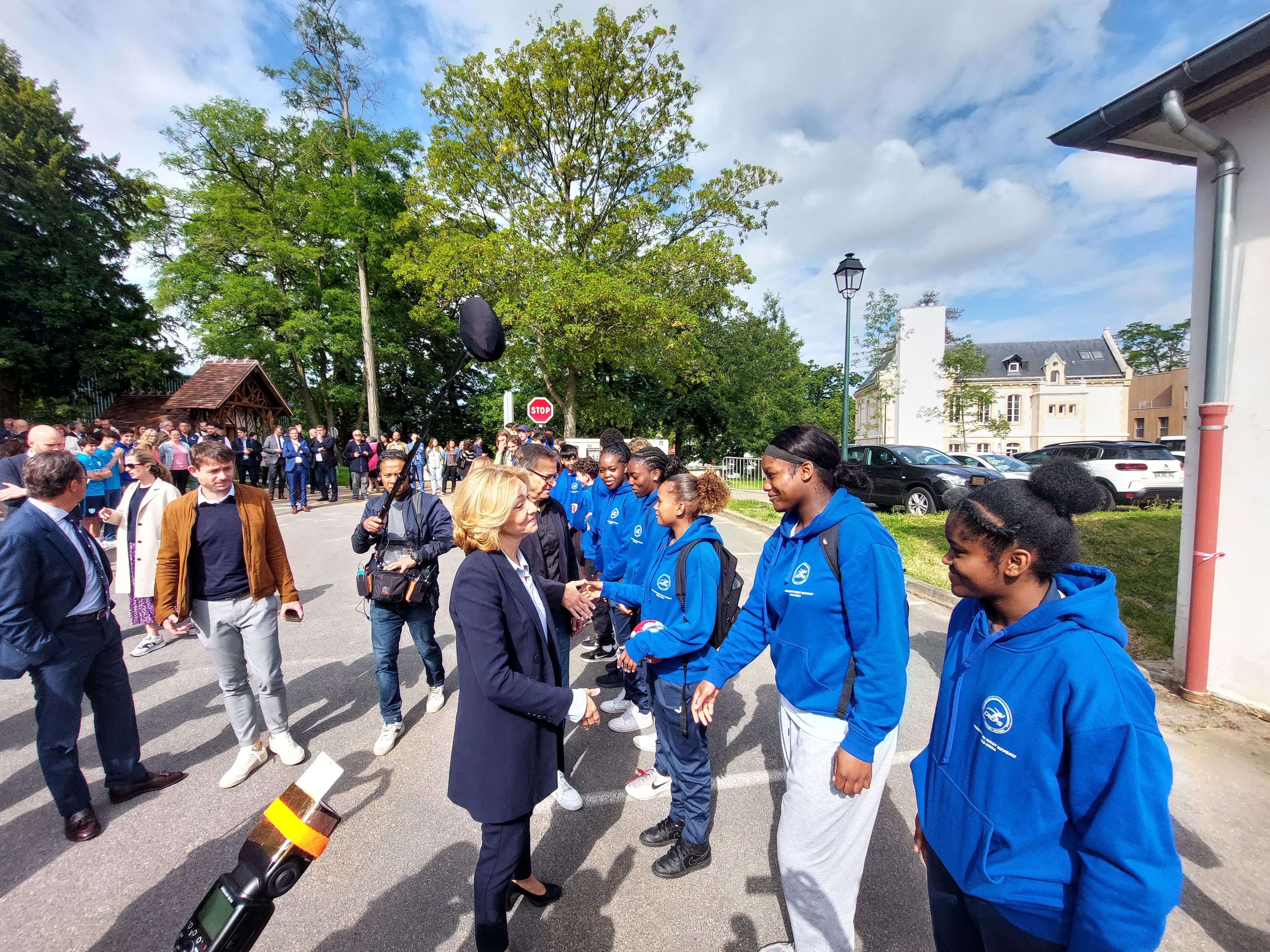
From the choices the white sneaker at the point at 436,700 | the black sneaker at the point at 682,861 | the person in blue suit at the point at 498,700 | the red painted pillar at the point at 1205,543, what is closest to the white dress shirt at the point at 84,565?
the white sneaker at the point at 436,700

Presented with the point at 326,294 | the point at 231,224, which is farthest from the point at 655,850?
the point at 231,224

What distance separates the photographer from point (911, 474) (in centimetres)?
1250

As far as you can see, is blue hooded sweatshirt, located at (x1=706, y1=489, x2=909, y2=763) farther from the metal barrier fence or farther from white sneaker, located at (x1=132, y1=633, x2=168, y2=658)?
the metal barrier fence

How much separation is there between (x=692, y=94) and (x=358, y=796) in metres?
22.0

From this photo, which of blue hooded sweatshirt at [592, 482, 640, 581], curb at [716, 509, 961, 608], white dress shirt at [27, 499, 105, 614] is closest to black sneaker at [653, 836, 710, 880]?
blue hooded sweatshirt at [592, 482, 640, 581]

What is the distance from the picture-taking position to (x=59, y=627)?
2.82m

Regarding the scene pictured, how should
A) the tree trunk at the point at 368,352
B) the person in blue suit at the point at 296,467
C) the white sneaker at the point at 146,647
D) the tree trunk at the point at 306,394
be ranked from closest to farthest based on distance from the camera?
the white sneaker at the point at 146,647 → the person in blue suit at the point at 296,467 → the tree trunk at the point at 368,352 → the tree trunk at the point at 306,394

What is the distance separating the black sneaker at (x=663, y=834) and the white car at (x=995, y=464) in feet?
42.3

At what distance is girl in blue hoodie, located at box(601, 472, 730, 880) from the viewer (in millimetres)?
2604

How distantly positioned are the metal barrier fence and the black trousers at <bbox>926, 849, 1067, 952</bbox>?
17.2 m

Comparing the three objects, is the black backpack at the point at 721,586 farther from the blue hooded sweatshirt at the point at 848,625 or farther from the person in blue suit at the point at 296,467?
the person in blue suit at the point at 296,467

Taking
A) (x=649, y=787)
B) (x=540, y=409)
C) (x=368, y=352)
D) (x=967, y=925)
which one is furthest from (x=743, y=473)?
(x=967, y=925)

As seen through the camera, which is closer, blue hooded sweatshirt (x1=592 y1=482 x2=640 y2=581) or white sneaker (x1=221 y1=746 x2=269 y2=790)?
white sneaker (x1=221 y1=746 x2=269 y2=790)

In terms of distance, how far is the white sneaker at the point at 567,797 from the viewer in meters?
3.12
